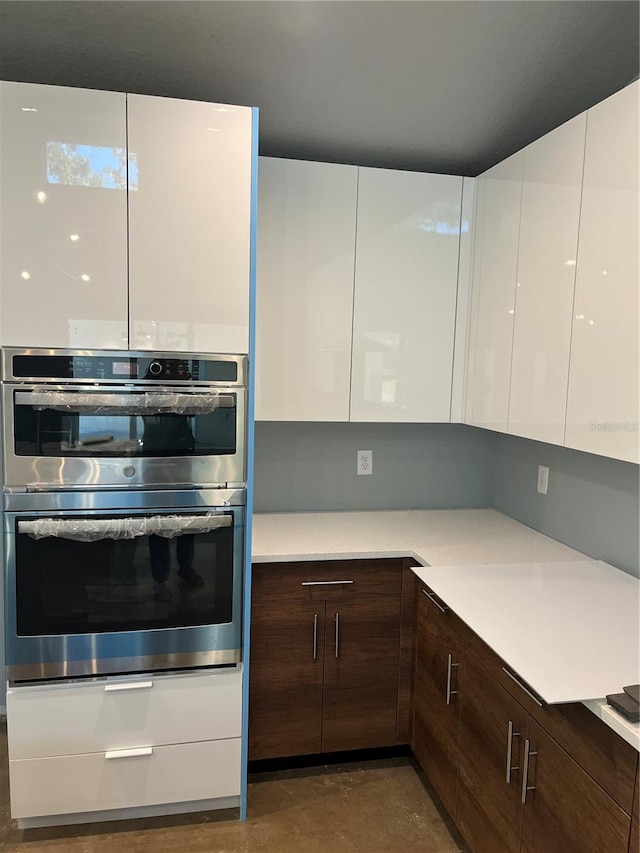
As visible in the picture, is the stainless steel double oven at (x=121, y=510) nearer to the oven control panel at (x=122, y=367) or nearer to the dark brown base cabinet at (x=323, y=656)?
the oven control panel at (x=122, y=367)

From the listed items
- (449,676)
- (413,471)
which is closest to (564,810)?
(449,676)

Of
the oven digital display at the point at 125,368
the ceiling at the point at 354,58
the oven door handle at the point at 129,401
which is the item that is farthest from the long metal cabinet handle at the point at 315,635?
the ceiling at the point at 354,58

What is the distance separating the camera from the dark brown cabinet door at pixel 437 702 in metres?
1.81

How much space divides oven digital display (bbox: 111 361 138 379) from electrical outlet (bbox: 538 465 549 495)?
168cm

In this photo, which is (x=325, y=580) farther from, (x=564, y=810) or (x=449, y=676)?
(x=564, y=810)

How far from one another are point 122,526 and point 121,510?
0.05 metres

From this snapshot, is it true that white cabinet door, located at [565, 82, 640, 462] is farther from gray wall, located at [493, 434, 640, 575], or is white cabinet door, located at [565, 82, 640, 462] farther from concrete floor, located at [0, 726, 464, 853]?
concrete floor, located at [0, 726, 464, 853]

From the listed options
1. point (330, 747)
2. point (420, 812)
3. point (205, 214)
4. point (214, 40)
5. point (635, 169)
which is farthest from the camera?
point (330, 747)

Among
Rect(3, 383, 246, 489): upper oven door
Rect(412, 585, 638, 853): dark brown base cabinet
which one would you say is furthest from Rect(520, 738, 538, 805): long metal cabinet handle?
Rect(3, 383, 246, 489): upper oven door

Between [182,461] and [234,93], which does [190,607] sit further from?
[234,93]

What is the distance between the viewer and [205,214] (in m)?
1.75

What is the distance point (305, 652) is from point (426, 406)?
1104 millimetres

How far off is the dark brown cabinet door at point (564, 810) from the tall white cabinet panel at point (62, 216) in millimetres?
1612

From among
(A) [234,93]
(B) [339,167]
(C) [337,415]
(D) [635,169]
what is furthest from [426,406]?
(A) [234,93]
